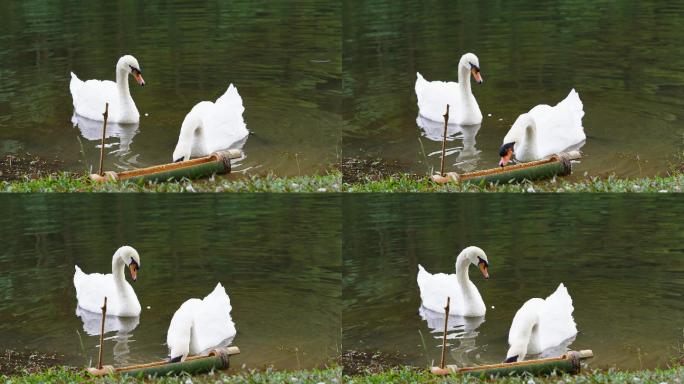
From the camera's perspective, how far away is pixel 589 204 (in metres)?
17.3

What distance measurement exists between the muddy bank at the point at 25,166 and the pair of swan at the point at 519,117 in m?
4.32

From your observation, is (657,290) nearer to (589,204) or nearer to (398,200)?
(589,204)

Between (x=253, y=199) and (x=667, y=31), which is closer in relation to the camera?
(x=253, y=199)

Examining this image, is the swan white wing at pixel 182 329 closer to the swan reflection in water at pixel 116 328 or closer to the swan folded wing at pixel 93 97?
the swan reflection in water at pixel 116 328

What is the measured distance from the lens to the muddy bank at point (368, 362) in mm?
15398

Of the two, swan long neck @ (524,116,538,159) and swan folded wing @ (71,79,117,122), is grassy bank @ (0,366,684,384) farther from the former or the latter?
swan folded wing @ (71,79,117,122)

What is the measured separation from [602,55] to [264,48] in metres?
4.36

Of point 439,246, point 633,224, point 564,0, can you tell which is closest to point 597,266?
point 633,224

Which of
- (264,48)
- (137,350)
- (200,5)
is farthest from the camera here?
(200,5)

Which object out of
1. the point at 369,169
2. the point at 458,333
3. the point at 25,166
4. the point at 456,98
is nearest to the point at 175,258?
the point at 25,166

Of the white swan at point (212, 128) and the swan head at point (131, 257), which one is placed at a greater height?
the white swan at point (212, 128)

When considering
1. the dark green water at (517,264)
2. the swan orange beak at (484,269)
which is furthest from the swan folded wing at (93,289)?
the swan orange beak at (484,269)

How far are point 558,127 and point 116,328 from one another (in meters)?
5.35

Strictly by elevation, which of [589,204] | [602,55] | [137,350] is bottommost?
[137,350]
